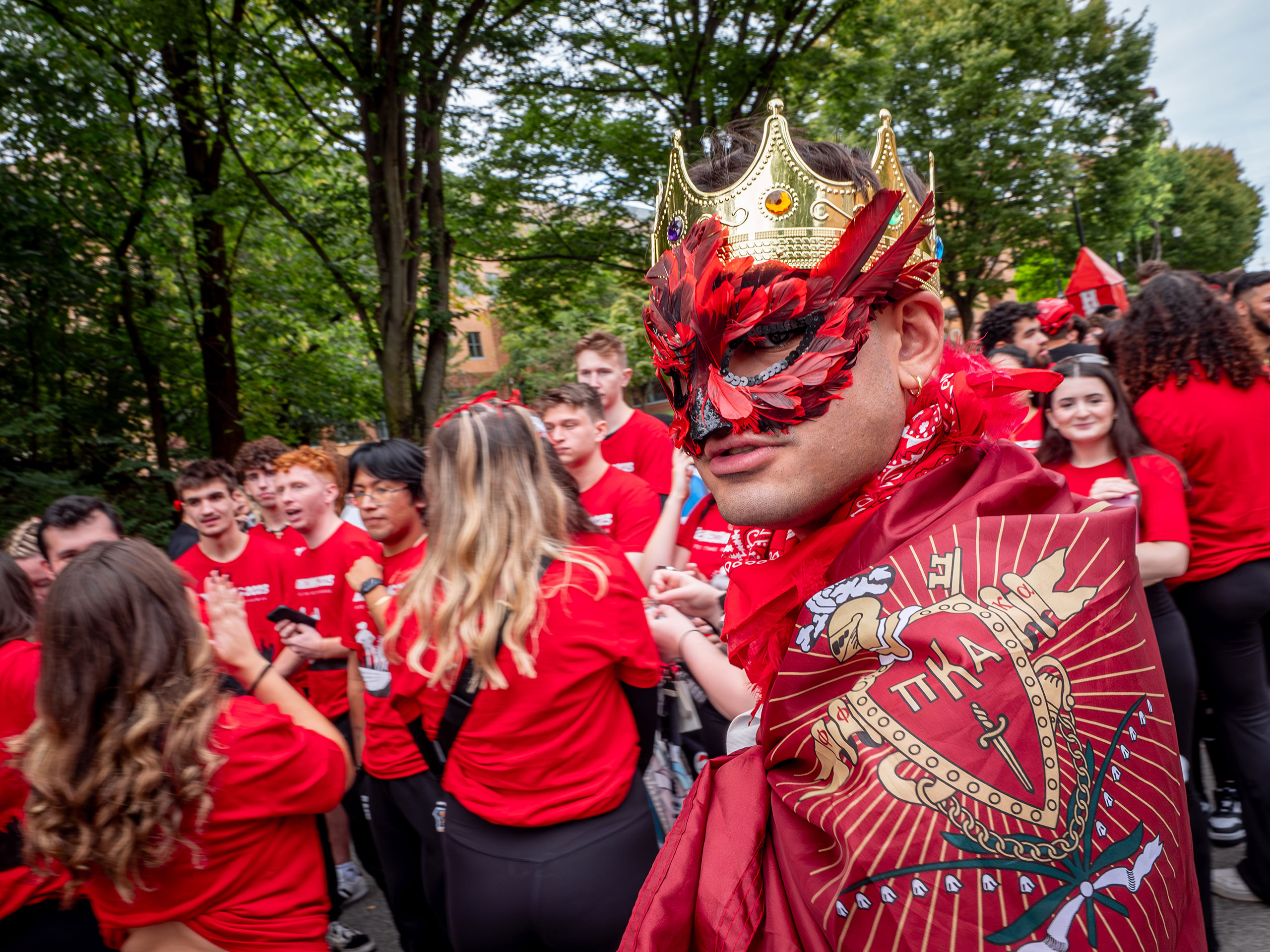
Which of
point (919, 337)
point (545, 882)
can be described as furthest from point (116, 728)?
point (919, 337)

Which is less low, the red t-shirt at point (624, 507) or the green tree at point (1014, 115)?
the green tree at point (1014, 115)

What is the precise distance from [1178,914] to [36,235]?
1097cm

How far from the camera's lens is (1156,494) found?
10.8 feet

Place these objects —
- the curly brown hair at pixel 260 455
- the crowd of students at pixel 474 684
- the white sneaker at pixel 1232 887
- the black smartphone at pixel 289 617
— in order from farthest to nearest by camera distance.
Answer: the curly brown hair at pixel 260 455 → the black smartphone at pixel 289 617 → the white sneaker at pixel 1232 887 → the crowd of students at pixel 474 684

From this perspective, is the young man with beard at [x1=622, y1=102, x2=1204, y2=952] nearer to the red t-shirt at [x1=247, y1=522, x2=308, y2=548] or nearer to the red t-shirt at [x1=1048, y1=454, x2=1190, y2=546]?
the red t-shirt at [x1=1048, y1=454, x2=1190, y2=546]

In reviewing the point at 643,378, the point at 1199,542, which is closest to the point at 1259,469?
the point at 1199,542

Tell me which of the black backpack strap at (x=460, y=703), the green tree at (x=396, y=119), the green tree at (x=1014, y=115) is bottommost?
the black backpack strap at (x=460, y=703)

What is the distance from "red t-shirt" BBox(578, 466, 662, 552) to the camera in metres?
4.52

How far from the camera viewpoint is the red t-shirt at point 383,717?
3562 mm

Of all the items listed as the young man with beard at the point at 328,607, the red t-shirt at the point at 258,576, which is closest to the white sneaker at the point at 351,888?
the young man with beard at the point at 328,607

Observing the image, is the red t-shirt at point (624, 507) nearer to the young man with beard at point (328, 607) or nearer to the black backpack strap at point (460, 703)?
the young man with beard at point (328, 607)

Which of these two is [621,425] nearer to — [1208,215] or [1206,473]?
[1206,473]

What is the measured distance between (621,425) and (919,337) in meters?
4.27

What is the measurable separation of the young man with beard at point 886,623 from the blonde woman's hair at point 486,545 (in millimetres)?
1400
